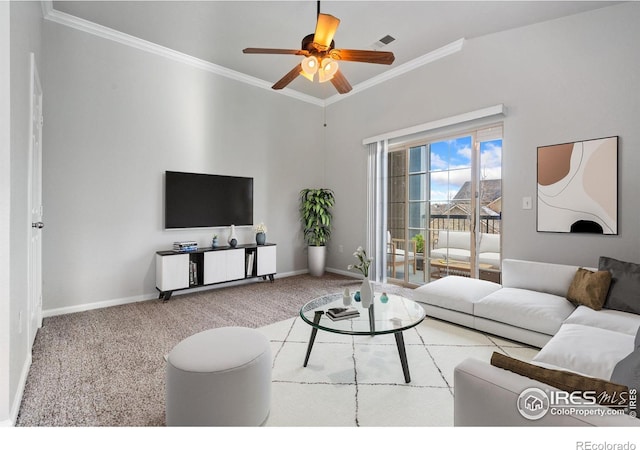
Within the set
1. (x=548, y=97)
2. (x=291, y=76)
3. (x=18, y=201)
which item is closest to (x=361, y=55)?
(x=291, y=76)

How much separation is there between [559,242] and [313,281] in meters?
3.18

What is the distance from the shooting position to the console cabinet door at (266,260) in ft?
15.2

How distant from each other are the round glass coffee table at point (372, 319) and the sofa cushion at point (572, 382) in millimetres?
906

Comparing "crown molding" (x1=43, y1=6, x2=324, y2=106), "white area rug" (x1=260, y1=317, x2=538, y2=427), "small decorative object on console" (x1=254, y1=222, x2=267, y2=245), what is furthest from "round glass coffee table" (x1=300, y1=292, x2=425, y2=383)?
"crown molding" (x1=43, y1=6, x2=324, y2=106)

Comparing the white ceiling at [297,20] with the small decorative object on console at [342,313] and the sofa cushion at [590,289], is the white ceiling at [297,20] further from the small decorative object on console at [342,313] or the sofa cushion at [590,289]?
the small decorative object on console at [342,313]

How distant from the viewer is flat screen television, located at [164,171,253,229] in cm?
400

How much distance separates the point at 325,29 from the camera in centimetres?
224

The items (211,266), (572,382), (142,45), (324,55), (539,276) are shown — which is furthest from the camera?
(211,266)

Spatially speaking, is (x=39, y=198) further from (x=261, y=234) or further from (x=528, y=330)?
(x=528, y=330)

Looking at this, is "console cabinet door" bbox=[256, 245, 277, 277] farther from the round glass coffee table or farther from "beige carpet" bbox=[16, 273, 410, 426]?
the round glass coffee table

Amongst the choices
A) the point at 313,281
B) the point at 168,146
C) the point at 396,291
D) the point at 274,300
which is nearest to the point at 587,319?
the point at 396,291

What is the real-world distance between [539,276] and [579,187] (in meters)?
0.96

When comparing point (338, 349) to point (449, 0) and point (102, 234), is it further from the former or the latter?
point (449, 0)

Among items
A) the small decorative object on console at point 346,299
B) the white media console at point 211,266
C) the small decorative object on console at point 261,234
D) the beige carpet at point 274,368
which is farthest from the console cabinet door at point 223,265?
the small decorative object on console at point 346,299
